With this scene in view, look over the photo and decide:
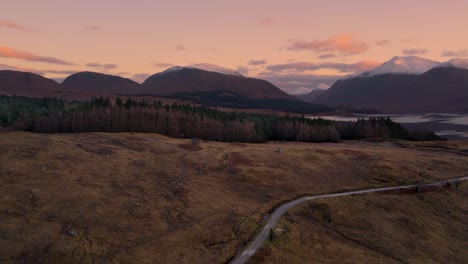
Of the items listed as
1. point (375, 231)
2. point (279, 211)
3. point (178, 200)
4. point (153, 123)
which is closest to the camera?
point (375, 231)

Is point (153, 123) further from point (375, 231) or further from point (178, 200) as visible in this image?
point (375, 231)

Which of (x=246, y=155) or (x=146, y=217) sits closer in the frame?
(x=146, y=217)

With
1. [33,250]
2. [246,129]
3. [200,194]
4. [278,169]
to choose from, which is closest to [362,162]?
[278,169]

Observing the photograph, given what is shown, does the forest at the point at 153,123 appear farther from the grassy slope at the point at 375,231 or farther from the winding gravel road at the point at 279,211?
the grassy slope at the point at 375,231

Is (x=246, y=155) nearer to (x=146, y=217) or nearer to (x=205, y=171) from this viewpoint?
(x=205, y=171)

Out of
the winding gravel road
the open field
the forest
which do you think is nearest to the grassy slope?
the open field

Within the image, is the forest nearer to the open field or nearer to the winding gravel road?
the open field

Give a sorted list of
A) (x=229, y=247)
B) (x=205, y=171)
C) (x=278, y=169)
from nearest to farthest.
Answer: (x=229, y=247), (x=205, y=171), (x=278, y=169)

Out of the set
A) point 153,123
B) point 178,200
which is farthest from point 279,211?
point 153,123

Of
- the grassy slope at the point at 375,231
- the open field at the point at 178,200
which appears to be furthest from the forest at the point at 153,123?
the grassy slope at the point at 375,231
